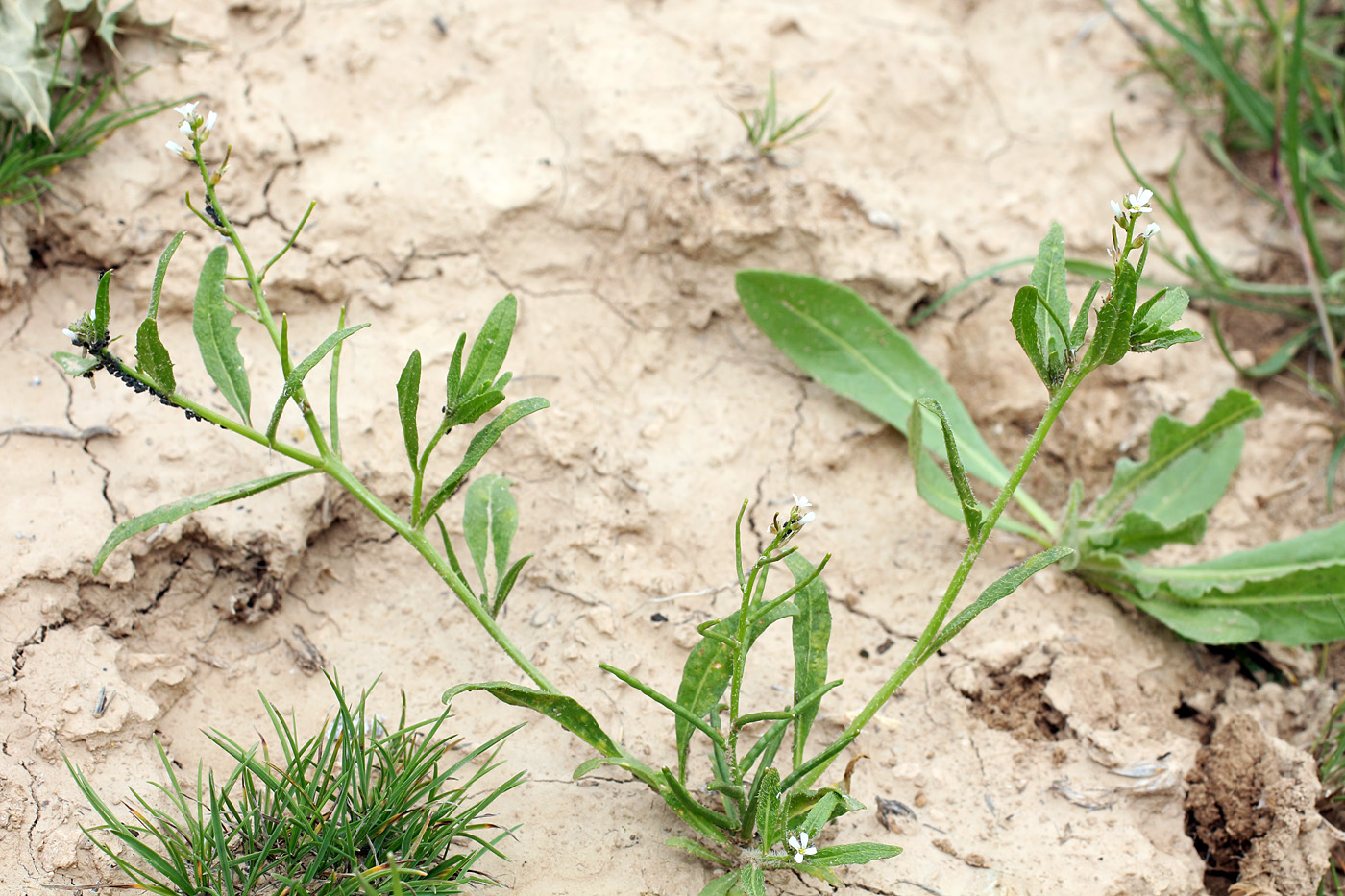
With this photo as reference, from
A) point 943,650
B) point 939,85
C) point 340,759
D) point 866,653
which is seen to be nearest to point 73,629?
point 340,759

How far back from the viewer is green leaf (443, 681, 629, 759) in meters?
1.82

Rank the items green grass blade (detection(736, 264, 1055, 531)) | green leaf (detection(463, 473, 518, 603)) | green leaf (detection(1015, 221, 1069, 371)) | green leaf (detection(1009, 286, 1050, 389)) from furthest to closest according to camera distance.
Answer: green grass blade (detection(736, 264, 1055, 531)) → green leaf (detection(463, 473, 518, 603)) → green leaf (detection(1015, 221, 1069, 371)) → green leaf (detection(1009, 286, 1050, 389))

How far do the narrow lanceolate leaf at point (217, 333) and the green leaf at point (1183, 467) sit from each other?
2238mm

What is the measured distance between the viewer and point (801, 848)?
1.80 meters

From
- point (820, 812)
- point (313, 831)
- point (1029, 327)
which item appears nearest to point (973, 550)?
point (1029, 327)

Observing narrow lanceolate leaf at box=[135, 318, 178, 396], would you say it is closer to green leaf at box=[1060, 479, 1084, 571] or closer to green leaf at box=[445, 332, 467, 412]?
green leaf at box=[445, 332, 467, 412]

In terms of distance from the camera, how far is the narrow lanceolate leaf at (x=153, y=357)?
1638 millimetres

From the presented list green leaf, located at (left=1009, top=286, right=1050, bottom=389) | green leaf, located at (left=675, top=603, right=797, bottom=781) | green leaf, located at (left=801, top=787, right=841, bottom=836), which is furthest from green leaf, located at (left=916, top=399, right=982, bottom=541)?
green leaf, located at (left=801, top=787, right=841, bottom=836)

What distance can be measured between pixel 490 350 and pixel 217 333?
538 mm

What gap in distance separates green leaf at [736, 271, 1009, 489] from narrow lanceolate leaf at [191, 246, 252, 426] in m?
1.41

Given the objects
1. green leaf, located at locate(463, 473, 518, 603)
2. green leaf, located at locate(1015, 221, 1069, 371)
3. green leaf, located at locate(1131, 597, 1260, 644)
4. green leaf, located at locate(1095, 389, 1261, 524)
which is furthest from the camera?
green leaf, located at locate(1095, 389, 1261, 524)

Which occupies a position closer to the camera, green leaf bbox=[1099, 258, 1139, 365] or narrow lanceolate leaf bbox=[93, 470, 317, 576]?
green leaf bbox=[1099, 258, 1139, 365]

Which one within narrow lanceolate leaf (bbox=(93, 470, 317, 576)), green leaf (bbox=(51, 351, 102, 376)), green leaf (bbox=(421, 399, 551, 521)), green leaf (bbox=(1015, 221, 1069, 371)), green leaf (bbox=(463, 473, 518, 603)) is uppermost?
green leaf (bbox=(1015, 221, 1069, 371))

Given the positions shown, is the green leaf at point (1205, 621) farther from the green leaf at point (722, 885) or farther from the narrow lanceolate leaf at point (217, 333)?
the narrow lanceolate leaf at point (217, 333)
